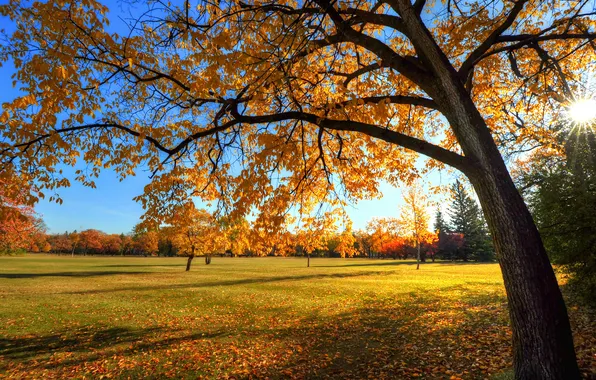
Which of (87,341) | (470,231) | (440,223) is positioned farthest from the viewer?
(440,223)

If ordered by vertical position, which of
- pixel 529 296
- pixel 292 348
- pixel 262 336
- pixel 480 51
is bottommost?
pixel 262 336

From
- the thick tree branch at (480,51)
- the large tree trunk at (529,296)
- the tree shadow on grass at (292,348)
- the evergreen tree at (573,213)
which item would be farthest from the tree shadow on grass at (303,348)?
the thick tree branch at (480,51)

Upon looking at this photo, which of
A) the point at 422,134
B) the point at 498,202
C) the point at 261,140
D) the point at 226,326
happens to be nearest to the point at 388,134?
the point at 498,202

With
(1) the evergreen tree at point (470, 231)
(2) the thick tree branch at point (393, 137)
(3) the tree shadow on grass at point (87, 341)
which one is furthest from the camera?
(1) the evergreen tree at point (470, 231)

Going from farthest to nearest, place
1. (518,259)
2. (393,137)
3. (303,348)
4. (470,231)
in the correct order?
1. (470,231)
2. (303,348)
3. (393,137)
4. (518,259)

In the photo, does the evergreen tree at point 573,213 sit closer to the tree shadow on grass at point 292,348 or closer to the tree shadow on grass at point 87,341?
the tree shadow on grass at point 292,348

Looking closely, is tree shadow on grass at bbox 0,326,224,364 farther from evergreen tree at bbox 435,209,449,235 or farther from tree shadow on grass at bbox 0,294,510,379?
evergreen tree at bbox 435,209,449,235

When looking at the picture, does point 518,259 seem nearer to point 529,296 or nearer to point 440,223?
point 529,296

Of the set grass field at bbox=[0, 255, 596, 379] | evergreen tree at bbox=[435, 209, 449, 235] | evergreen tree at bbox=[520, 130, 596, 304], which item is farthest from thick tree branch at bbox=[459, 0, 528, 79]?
evergreen tree at bbox=[435, 209, 449, 235]

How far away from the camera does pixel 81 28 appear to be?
583 centimetres

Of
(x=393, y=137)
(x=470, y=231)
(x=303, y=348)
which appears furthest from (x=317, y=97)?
(x=470, y=231)

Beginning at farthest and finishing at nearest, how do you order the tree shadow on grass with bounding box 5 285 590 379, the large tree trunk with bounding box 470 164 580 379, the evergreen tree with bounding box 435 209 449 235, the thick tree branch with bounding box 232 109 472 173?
the evergreen tree with bounding box 435 209 449 235, the tree shadow on grass with bounding box 5 285 590 379, the thick tree branch with bounding box 232 109 472 173, the large tree trunk with bounding box 470 164 580 379

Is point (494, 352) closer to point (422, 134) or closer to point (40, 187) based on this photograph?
point (422, 134)

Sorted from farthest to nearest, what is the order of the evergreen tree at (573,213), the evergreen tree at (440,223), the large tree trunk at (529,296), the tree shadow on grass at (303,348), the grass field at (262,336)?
the evergreen tree at (440,223) → the evergreen tree at (573,213) → the grass field at (262,336) → the tree shadow on grass at (303,348) → the large tree trunk at (529,296)
